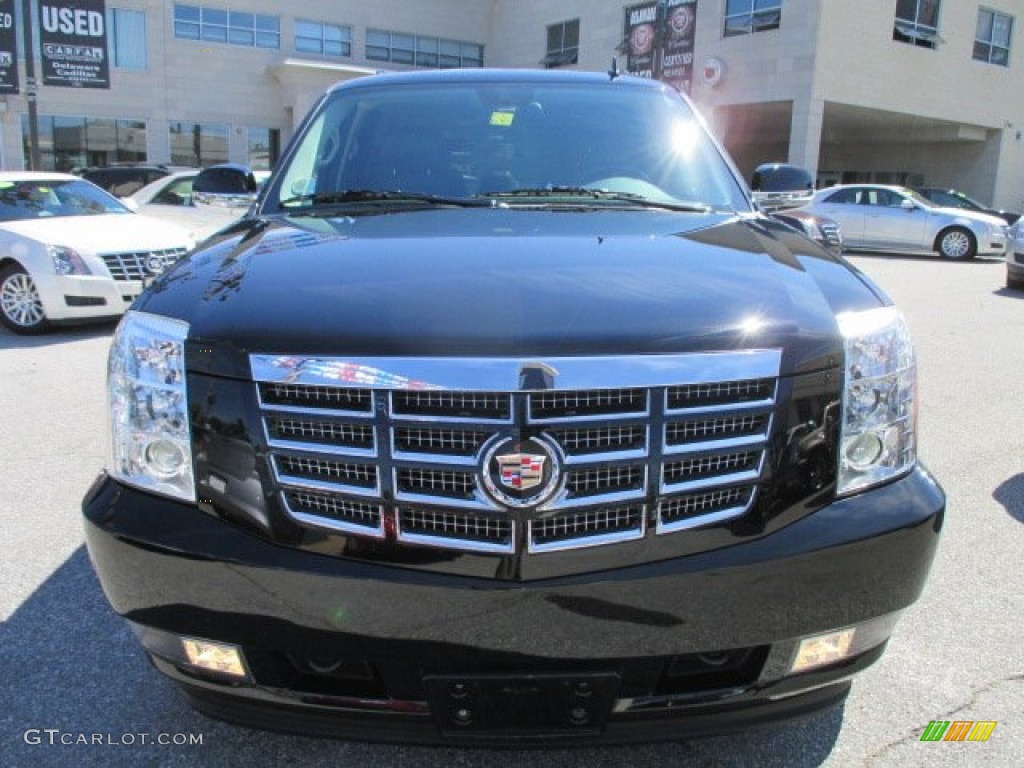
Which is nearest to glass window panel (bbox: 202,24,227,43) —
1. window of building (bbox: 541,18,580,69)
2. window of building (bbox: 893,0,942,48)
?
window of building (bbox: 541,18,580,69)

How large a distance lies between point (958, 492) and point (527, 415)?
3418mm

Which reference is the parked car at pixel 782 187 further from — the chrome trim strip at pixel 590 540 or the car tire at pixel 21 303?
the car tire at pixel 21 303

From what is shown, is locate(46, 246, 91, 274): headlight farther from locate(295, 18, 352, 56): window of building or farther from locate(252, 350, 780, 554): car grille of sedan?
locate(295, 18, 352, 56): window of building

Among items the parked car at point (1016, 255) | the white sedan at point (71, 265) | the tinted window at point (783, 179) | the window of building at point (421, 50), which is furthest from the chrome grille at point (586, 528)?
the window of building at point (421, 50)

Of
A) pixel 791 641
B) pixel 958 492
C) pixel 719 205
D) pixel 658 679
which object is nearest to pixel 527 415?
pixel 658 679

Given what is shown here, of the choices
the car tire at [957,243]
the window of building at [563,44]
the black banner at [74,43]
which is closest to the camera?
the car tire at [957,243]

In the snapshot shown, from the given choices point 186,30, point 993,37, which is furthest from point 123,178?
point 993,37

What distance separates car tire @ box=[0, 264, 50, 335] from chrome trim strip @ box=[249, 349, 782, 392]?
767cm

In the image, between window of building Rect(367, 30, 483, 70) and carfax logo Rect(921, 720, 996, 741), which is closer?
carfax logo Rect(921, 720, 996, 741)

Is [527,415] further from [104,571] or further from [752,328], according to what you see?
[104,571]

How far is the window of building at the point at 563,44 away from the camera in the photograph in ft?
116

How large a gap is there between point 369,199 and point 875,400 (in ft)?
6.06

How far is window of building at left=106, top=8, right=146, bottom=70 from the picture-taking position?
3262cm

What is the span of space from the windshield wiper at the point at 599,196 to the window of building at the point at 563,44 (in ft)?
113
